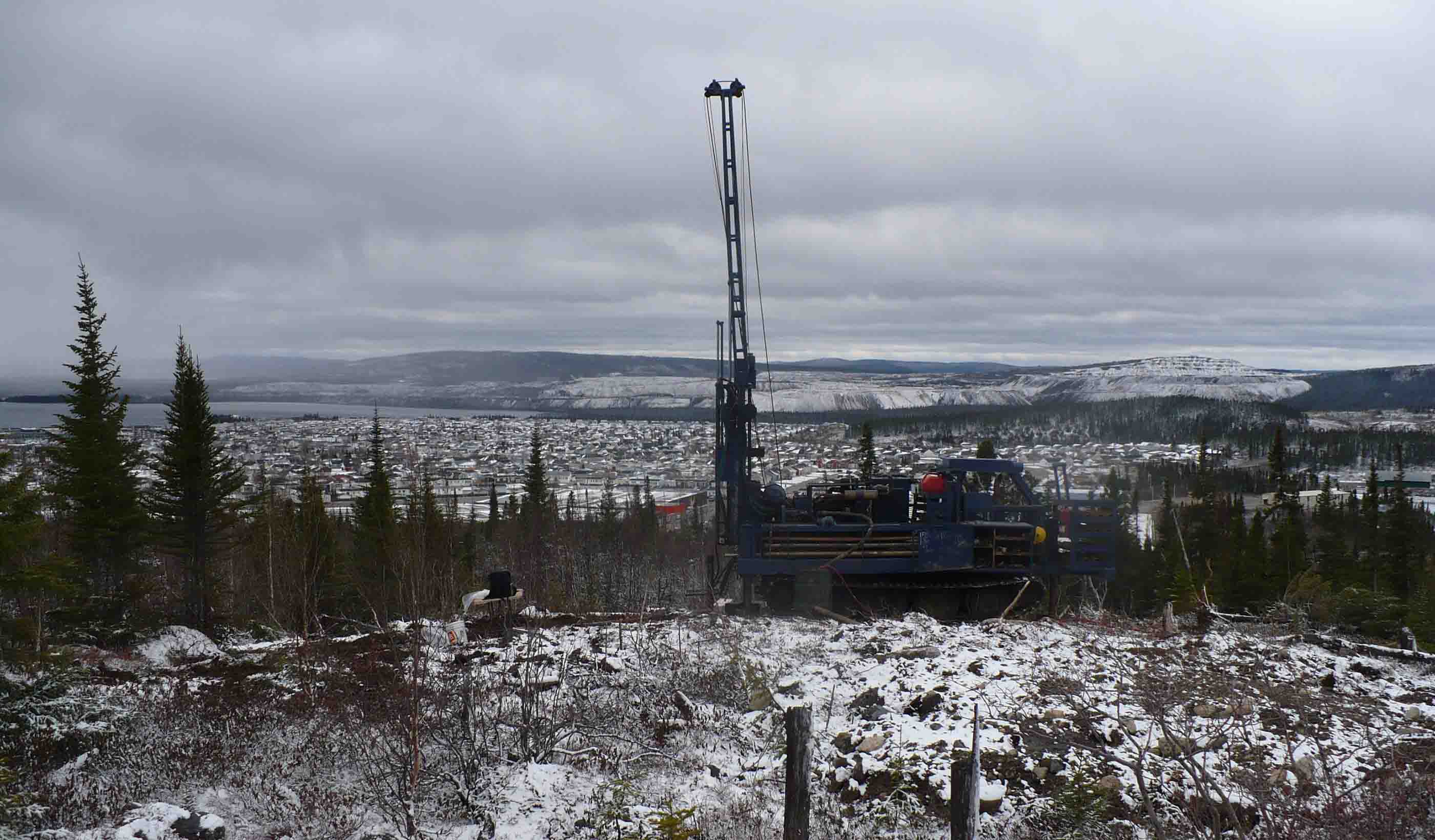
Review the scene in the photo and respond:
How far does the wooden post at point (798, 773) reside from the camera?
5.94 m

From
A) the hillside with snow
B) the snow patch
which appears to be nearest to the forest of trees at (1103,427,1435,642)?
the snow patch

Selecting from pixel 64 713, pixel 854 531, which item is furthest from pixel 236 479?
pixel 854 531

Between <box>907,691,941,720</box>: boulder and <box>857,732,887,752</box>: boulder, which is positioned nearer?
<box>857,732,887,752</box>: boulder

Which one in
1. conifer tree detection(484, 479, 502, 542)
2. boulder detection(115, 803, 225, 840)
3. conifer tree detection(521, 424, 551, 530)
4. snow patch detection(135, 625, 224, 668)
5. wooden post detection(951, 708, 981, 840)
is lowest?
conifer tree detection(484, 479, 502, 542)

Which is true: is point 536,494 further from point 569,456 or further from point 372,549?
point 569,456

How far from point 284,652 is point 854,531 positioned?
960 cm

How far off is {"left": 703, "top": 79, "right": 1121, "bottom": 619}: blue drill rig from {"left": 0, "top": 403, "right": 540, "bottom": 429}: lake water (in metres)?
79.5

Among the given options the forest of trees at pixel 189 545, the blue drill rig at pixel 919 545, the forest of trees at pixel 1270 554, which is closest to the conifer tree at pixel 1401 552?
the forest of trees at pixel 1270 554

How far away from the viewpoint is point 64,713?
924 cm

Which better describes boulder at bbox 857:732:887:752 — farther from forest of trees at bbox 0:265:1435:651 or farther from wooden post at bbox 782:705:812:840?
forest of trees at bbox 0:265:1435:651

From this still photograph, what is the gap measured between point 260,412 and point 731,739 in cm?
13836

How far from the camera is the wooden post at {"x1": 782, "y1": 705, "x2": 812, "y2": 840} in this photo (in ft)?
19.5

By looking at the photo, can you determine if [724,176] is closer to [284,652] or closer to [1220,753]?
[284,652]

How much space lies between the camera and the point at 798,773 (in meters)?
6.06
